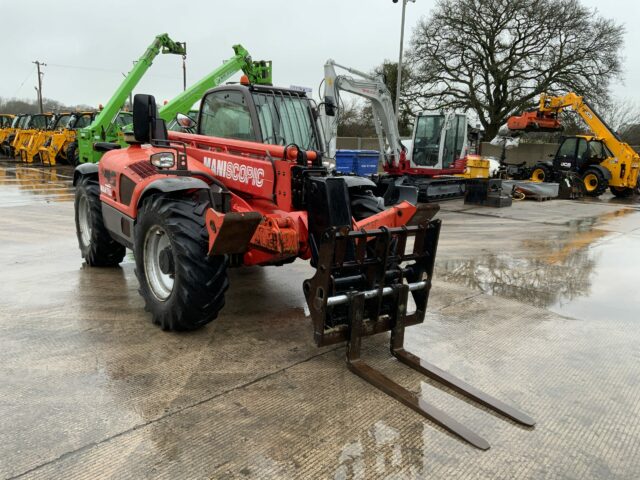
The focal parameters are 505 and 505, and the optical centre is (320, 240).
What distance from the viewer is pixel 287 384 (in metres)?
3.27

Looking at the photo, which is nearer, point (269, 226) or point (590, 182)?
point (269, 226)

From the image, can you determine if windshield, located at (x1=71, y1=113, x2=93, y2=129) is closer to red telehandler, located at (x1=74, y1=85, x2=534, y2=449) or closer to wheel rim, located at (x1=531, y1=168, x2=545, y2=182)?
wheel rim, located at (x1=531, y1=168, x2=545, y2=182)

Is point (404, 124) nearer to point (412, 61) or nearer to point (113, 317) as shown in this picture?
point (412, 61)

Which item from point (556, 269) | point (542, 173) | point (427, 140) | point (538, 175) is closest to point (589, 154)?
point (542, 173)

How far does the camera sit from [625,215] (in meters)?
13.0

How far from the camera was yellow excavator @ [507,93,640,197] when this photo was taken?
58.2ft

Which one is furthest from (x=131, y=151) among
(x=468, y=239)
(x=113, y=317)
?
(x=468, y=239)

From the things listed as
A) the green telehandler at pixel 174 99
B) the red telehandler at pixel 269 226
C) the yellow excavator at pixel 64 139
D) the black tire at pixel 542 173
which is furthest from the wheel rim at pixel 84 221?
the black tire at pixel 542 173

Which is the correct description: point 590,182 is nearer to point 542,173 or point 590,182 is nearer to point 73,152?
point 542,173

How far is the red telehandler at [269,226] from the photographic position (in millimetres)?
3357

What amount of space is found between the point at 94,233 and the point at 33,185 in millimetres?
10715

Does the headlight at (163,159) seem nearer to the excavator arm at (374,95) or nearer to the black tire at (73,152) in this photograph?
the excavator arm at (374,95)

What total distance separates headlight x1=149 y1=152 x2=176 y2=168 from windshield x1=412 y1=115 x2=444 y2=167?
40.0ft

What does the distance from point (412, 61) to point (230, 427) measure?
99.0 ft
